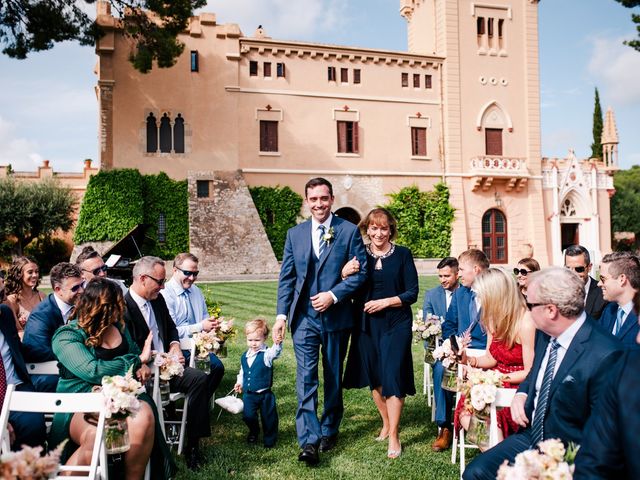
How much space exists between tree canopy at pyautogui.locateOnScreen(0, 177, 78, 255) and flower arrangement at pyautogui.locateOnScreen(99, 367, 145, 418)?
2923cm

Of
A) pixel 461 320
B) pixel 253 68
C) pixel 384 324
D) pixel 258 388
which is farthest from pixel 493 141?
pixel 258 388

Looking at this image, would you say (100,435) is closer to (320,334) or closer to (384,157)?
(320,334)

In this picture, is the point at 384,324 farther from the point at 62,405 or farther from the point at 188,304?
the point at 62,405

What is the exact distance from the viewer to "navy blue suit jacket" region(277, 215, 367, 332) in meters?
5.24

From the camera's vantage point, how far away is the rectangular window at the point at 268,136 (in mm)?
29609

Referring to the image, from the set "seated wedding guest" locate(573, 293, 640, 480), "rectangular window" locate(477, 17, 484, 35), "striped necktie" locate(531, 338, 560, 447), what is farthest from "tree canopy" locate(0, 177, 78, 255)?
"seated wedding guest" locate(573, 293, 640, 480)

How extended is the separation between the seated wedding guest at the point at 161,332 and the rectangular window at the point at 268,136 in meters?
24.7

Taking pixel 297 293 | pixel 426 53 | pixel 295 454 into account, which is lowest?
pixel 295 454

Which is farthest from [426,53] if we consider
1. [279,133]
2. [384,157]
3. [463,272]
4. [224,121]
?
[463,272]

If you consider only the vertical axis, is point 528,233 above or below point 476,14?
→ below

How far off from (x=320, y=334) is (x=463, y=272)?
1540 millimetres

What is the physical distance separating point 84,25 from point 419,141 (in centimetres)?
1877

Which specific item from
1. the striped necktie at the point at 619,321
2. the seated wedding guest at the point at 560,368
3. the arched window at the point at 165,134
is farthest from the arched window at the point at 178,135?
the seated wedding guest at the point at 560,368

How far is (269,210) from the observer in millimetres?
29500
